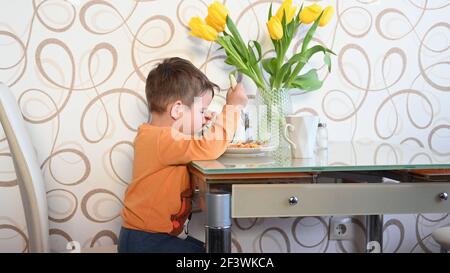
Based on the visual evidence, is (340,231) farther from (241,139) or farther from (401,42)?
(401,42)

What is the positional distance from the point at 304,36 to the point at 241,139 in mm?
445

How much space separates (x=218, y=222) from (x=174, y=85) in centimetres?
50

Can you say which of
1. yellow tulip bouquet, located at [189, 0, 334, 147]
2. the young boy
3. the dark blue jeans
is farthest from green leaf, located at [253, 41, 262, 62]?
the dark blue jeans

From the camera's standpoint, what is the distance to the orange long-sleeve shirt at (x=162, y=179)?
136 centimetres

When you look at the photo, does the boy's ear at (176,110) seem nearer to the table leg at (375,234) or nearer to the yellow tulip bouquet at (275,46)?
the yellow tulip bouquet at (275,46)

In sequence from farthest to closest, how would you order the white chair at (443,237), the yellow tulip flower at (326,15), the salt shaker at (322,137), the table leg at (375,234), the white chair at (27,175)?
the table leg at (375,234) → the yellow tulip flower at (326,15) → the salt shaker at (322,137) → the white chair at (443,237) → the white chair at (27,175)

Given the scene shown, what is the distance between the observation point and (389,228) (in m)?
1.94

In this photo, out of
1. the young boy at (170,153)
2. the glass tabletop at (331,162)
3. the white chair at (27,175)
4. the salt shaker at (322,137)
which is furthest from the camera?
the salt shaker at (322,137)

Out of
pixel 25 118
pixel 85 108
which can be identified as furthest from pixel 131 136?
pixel 25 118

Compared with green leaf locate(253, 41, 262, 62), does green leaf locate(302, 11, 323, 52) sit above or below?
above

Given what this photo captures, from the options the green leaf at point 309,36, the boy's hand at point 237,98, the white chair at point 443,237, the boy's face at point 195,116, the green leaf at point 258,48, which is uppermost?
the green leaf at point 309,36

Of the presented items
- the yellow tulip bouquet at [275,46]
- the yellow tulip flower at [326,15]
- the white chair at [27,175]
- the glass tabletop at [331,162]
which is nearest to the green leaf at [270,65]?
the yellow tulip bouquet at [275,46]

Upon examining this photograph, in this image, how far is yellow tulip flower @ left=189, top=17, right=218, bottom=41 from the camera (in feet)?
5.25

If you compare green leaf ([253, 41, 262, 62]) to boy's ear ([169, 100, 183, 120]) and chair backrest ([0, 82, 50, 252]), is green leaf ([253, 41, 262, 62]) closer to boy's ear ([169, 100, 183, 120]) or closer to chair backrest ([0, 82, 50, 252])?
boy's ear ([169, 100, 183, 120])
